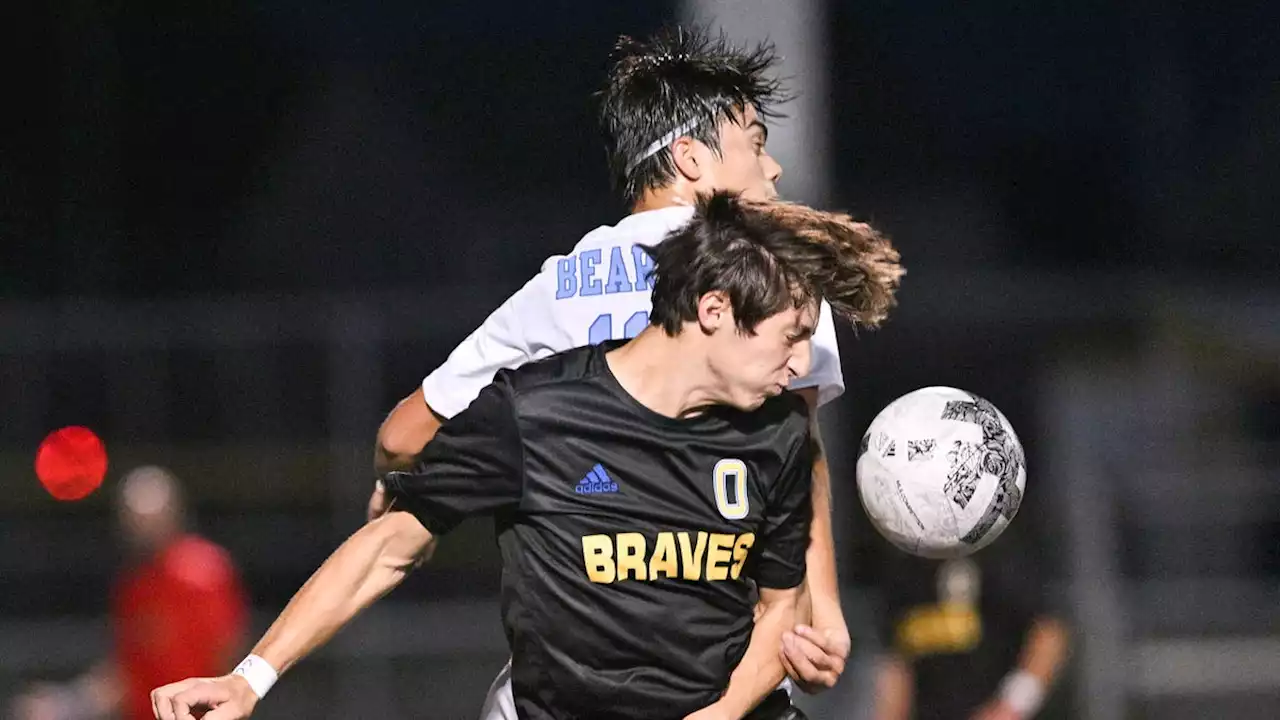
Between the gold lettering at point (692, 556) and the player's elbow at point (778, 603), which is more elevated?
the gold lettering at point (692, 556)

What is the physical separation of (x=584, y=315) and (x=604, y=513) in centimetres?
58

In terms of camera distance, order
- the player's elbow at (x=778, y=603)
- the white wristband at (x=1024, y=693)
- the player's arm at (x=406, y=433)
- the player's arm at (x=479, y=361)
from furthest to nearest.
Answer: the white wristband at (x=1024, y=693), the player's arm at (x=406, y=433), the player's arm at (x=479, y=361), the player's elbow at (x=778, y=603)

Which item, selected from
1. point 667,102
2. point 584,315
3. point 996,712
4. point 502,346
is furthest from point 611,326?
point 996,712

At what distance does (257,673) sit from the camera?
3363 mm

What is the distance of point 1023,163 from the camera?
1526 centimetres

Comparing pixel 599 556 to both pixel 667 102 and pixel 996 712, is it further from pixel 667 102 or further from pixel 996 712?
pixel 996 712

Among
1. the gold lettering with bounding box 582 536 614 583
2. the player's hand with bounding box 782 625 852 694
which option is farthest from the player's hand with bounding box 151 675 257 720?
the player's hand with bounding box 782 625 852 694

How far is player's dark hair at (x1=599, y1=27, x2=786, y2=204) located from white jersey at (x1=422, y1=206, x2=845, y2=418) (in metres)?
0.17

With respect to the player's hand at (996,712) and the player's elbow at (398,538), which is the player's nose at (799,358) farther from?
the player's hand at (996,712)

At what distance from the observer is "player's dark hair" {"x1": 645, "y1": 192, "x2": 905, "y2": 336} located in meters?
3.42

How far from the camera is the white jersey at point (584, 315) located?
12.8 ft

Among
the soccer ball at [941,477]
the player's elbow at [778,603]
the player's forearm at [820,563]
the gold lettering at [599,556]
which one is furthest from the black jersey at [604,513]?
the soccer ball at [941,477]

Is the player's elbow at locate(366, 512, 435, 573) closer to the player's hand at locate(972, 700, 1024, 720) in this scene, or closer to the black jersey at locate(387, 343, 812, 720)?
the black jersey at locate(387, 343, 812, 720)

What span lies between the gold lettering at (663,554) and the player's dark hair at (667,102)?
3.19ft
